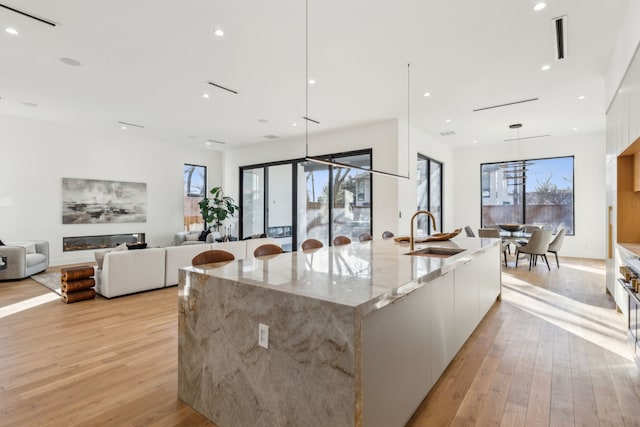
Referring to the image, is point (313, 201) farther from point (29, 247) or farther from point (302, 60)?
point (29, 247)

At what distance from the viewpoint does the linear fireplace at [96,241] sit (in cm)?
734

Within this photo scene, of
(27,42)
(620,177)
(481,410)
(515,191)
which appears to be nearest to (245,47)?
(27,42)

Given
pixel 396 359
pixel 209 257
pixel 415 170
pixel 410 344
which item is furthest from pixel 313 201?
pixel 396 359

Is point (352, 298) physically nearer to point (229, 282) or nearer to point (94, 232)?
point (229, 282)

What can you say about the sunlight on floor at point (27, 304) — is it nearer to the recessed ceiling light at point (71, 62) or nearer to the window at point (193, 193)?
the recessed ceiling light at point (71, 62)

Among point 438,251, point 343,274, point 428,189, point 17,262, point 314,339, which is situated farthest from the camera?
point 428,189

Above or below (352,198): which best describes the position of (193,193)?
above

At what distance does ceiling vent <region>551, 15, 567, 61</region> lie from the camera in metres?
3.23

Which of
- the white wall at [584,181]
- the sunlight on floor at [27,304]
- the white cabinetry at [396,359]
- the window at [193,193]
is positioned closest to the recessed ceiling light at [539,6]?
the white cabinetry at [396,359]

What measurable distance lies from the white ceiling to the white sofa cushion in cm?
254

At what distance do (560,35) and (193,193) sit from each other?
8948 millimetres

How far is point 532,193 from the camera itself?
28.8ft

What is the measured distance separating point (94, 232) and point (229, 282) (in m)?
7.61

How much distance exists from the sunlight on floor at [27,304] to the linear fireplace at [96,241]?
3054mm
